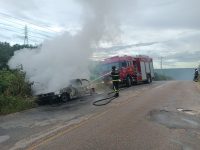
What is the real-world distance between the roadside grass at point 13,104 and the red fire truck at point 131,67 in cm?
1359

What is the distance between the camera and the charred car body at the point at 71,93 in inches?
742

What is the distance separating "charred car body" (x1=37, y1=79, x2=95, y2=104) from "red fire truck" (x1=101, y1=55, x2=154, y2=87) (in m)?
7.57

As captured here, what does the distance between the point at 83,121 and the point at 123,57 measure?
20993 mm

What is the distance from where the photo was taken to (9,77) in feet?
65.6

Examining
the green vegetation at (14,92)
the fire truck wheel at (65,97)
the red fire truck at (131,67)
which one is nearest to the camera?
the green vegetation at (14,92)

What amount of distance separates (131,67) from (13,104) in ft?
59.7

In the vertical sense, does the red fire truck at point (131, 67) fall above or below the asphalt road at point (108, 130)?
above

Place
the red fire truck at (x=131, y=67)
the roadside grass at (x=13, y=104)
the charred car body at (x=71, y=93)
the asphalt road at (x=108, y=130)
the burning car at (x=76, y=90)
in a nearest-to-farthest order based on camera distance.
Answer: the asphalt road at (x=108, y=130) → the roadside grass at (x=13, y=104) → the charred car body at (x=71, y=93) → the burning car at (x=76, y=90) → the red fire truck at (x=131, y=67)

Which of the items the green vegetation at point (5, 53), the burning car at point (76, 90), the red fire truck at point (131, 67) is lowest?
the burning car at point (76, 90)

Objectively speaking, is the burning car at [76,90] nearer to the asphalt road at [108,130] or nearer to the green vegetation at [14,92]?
the green vegetation at [14,92]

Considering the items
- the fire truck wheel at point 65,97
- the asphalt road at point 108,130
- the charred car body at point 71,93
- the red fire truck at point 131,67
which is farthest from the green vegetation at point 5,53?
the asphalt road at point 108,130

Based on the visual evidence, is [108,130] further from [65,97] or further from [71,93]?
[71,93]

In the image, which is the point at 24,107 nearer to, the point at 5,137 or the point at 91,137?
the point at 5,137

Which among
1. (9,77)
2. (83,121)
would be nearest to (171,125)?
(83,121)
